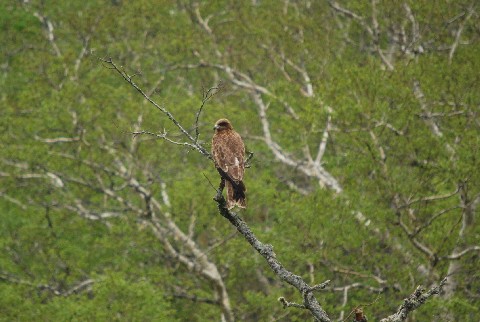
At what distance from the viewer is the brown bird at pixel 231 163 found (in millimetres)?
7902

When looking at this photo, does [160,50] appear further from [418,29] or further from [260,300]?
[260,300]

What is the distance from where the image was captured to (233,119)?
2391 centimetres

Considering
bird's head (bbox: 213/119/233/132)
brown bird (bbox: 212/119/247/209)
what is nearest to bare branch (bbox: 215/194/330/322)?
brown bird (bbox: 212/119/247/209)

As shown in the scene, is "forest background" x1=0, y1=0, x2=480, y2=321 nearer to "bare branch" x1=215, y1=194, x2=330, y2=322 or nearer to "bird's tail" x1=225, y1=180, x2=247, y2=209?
"bird's tail" x1=225, y1=180, x2=247, y2=209

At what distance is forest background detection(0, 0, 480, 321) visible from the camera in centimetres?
1711

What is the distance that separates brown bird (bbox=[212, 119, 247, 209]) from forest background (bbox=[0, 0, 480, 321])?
619 cm

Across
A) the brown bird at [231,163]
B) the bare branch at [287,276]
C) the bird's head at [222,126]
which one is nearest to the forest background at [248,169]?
the bird's head at [222,126]

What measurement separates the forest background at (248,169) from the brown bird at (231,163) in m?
6.19

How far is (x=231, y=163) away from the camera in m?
8.16

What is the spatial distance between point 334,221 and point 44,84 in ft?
40.2

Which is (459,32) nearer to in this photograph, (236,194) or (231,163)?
(231,163)

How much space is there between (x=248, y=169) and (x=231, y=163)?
14.7 m

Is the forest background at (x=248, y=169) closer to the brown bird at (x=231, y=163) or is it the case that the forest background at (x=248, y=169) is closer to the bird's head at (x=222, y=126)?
the bird's head at (x=222, y=126)

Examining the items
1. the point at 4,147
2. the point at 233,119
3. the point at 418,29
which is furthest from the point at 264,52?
the point at 4,147
